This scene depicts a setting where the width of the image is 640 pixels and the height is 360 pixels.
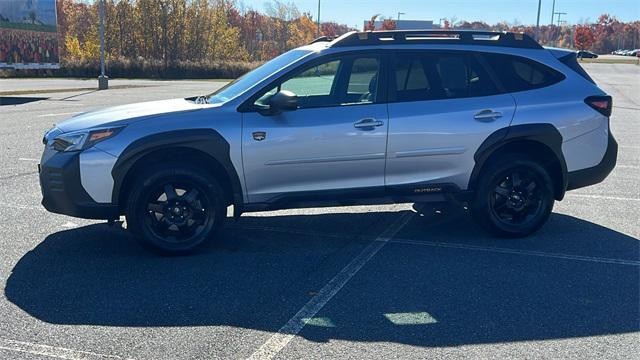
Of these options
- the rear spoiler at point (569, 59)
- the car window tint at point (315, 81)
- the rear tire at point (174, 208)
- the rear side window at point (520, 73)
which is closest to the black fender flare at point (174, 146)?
the rear tire at point (174, 208)

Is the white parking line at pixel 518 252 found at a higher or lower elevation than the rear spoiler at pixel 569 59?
lower

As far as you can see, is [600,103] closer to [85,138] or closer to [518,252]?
[518,252]

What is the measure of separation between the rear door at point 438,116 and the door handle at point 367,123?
0.13 metres

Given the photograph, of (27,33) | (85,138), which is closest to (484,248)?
(85,138)

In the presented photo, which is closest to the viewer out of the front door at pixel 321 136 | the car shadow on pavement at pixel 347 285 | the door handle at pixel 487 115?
the car shadow on pavement at pixel 347 285

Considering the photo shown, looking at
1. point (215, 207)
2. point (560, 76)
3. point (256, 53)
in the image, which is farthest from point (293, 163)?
point (256, 53)

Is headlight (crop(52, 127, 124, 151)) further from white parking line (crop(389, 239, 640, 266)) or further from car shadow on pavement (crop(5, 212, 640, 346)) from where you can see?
white parking line (crop(389, 239, 640, 266))

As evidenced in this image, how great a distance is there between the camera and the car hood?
223 inches

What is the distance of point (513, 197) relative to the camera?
645 centimetres

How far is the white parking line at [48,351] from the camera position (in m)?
3.86

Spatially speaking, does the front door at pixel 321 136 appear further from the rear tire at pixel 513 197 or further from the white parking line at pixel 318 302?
the rear tire at pixel 513 197

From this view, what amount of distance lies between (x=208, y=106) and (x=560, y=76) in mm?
3419

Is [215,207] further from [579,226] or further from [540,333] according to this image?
[579,226]

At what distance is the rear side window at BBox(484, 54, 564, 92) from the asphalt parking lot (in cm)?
150
